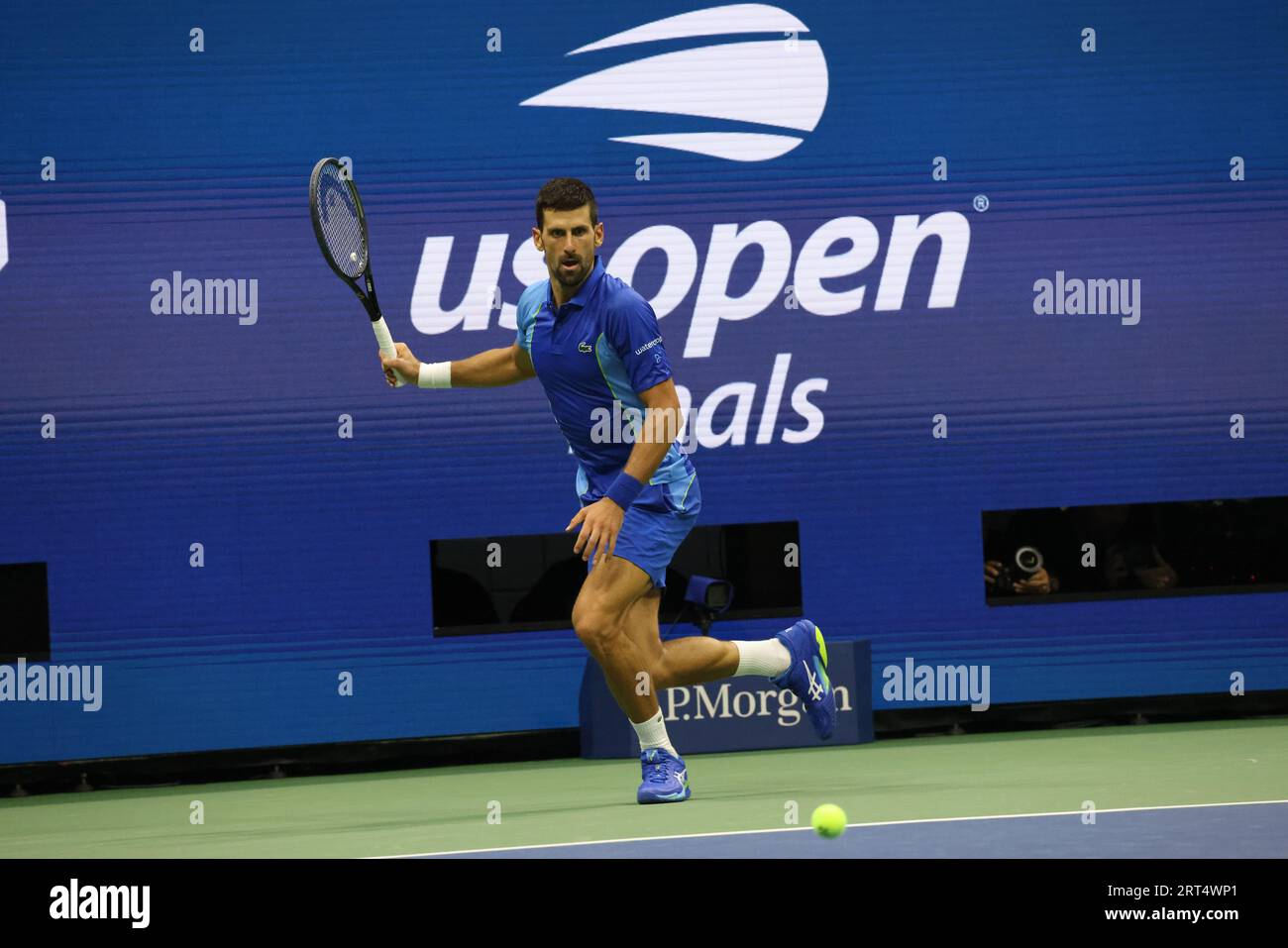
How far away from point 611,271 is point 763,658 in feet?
8.40

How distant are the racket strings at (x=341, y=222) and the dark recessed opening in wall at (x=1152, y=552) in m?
3.86

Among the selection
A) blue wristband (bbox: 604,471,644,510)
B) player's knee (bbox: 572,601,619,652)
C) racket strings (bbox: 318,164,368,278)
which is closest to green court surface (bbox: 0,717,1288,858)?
player's knee (bbox: 572,601,619,652)

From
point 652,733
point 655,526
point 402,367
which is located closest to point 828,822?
point 652,733

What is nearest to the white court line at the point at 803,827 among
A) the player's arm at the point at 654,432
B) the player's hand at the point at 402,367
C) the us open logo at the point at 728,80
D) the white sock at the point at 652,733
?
the white sock at the point at 652,733

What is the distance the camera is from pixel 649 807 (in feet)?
22.6

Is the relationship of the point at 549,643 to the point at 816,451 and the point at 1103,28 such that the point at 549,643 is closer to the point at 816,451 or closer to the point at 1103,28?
the point at 816,451

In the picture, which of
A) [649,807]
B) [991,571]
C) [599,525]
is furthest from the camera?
[991,571]

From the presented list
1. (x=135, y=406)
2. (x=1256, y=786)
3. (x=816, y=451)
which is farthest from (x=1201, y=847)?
(x=135, y=406)

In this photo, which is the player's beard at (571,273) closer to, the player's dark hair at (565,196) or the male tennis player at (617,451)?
the male tennis player at (617,451)

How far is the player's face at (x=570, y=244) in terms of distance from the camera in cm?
675

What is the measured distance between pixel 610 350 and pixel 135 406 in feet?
10.3

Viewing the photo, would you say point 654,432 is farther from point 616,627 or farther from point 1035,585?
point 1035,585

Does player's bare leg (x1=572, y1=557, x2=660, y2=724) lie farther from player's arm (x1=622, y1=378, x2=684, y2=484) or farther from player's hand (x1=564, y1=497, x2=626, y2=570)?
player's arm (x1=622, y1=378, x2=684, y2=484)

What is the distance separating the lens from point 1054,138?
30.7ft
